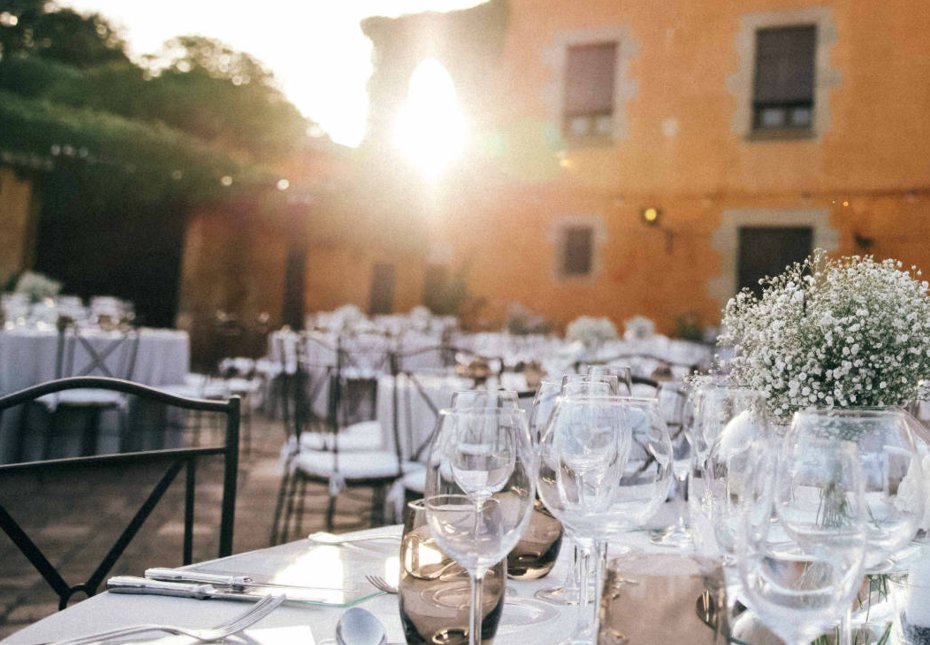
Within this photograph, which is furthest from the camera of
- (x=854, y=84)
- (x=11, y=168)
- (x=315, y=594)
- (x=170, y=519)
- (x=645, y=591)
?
(x=11, y=168)

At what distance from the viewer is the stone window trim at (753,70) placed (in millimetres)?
9344

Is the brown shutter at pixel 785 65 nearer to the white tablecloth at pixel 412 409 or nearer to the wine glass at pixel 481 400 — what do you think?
the white tablecloth at pixel 412 409

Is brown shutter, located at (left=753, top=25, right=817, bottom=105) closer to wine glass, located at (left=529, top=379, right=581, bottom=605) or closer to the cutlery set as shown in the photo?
wine glass, located at (left=529, top=379, right=581, bottom=605)

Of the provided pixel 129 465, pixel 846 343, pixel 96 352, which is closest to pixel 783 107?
pixel 96 352

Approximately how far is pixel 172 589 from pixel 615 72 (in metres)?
10.7

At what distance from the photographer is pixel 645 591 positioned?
63 cm

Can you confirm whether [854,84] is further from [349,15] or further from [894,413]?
[894,413]

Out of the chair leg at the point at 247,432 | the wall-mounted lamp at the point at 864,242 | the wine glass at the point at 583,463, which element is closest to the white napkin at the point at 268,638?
the wine glass at the point at 583,463

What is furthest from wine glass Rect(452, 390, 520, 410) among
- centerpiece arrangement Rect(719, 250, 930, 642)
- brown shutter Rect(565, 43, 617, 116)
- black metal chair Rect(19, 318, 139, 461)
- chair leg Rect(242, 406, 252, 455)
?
brown shutter Rect(565, 43, 617, 116)

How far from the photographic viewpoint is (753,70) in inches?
390

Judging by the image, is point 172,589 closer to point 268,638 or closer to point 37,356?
point 268,638

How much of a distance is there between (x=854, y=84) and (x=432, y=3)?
6583 mm

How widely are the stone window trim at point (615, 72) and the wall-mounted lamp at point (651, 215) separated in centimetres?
103

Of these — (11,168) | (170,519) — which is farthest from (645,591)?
(11,168)
